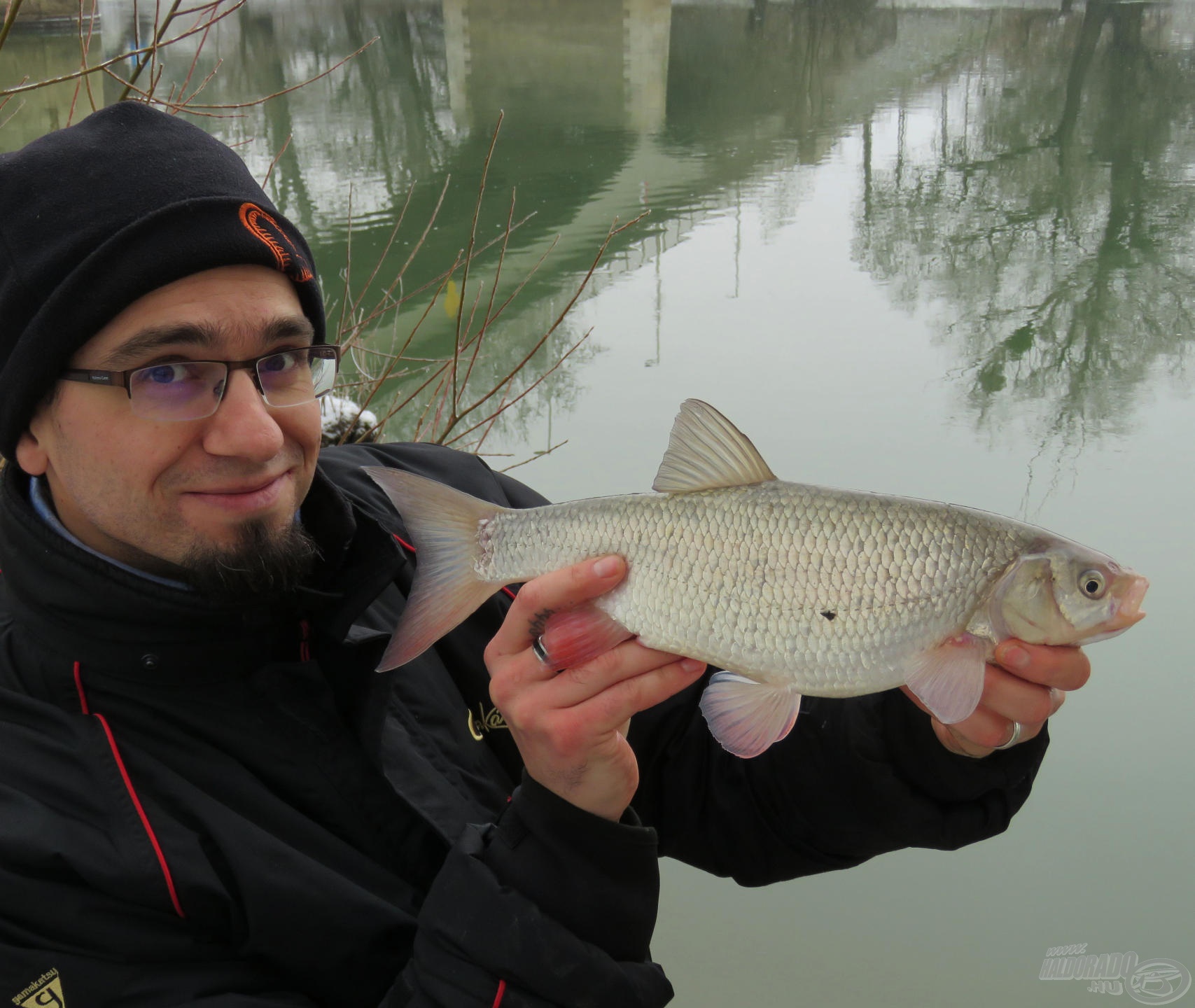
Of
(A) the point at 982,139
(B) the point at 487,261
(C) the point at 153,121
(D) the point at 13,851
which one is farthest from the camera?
(A) the point at 982,139

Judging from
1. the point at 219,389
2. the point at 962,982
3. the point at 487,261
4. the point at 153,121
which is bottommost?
the point at 962,982

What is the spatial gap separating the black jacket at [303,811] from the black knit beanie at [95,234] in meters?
0.21

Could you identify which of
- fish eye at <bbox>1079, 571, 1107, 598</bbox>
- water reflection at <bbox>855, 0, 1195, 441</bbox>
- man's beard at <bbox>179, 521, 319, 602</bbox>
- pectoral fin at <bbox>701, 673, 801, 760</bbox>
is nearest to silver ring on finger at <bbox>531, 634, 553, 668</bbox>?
pectoral fin at <bbox>701, 673, 801, 760</bbox>

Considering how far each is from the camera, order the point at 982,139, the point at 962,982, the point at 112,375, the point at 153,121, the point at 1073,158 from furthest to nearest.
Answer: the point at 982,139
the point at 1073,158
the point at 962,982
the point at 153,121
the point at 112,375

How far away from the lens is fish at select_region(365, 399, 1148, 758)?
120cm

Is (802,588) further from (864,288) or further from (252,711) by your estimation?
(864,288)

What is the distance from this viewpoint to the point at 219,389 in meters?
1.37

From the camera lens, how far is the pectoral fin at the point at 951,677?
1.18m

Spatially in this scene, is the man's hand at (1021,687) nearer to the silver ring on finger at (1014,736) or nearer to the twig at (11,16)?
the silver ring on finger at (1014,736)

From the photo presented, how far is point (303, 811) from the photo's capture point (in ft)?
4.32

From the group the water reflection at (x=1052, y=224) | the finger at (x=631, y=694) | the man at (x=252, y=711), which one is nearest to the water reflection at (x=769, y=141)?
the water reflection at (x=1052, y=224)

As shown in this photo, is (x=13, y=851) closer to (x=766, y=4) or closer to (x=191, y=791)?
(x=191, y=791)

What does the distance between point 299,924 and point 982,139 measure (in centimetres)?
1158

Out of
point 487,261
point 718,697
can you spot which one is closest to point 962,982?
point 718,697
